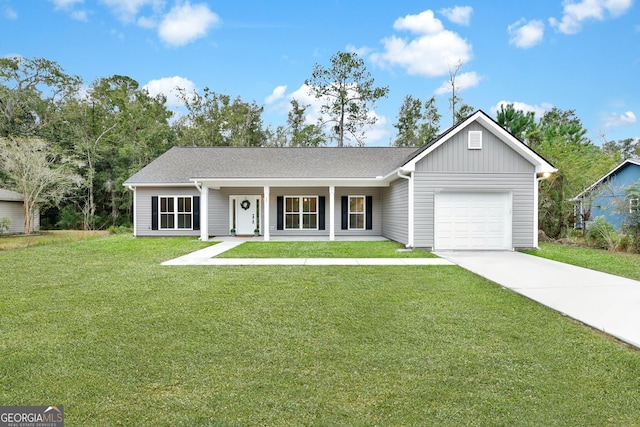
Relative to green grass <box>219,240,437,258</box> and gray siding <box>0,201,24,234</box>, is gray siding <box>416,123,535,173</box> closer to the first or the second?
green grass <box>219,240,437,258</box>

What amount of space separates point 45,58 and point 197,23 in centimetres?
1555

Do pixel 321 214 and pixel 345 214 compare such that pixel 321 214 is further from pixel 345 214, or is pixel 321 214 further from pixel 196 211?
pixel 196 211

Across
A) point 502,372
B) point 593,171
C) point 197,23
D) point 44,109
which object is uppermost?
point 197,23

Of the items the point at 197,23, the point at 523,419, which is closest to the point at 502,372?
the point at 523,419

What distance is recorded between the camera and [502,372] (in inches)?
126

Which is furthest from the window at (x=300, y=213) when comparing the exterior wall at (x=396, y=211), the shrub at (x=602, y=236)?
the shrub at (x=602, y=236)

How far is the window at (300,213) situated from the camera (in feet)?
55.1

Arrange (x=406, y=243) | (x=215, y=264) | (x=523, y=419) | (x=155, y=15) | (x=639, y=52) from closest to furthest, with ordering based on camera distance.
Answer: (x=523, y=419)
(x=215, y=264)
(x=406, y=243)
(x=155, y=15)
(x=639, y=52)

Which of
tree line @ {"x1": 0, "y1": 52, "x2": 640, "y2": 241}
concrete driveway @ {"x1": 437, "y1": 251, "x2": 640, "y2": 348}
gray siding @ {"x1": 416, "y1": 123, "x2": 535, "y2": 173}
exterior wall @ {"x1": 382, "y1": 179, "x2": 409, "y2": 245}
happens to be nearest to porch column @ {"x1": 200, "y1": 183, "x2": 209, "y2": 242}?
exterior wall @ {"x1": 382, "y1": 179, "x2": 409, "y2": 245}

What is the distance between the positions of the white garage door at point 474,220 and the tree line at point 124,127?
8528 millimetres

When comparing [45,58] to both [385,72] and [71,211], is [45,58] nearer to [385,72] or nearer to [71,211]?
[71,211]

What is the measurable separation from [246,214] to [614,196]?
14166 millimetres

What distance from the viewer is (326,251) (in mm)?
11500
